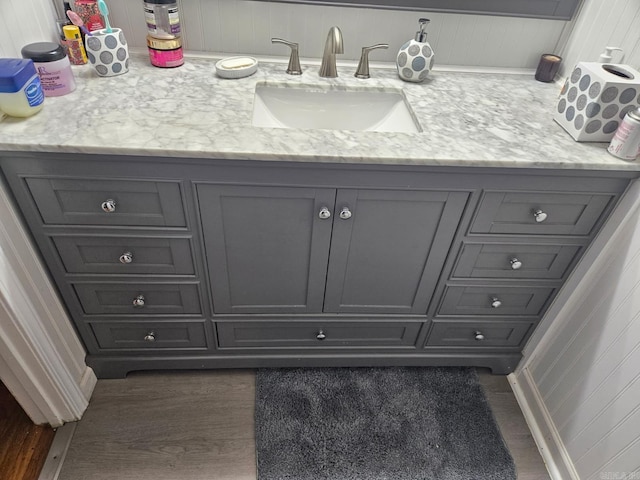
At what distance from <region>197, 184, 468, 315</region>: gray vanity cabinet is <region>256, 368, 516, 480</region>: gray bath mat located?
1.03 ft

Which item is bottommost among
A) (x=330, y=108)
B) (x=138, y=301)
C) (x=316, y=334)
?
(x=316, y=334)

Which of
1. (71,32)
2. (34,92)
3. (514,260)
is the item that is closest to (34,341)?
(34,92)

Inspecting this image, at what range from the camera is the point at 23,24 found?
3.81ft

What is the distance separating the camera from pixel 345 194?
3.74ft

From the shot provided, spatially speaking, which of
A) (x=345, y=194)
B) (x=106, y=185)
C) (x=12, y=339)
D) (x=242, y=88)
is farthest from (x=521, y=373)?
(x=12, y=339)

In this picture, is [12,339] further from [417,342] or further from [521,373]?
[521,373]

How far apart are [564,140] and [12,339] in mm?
1509

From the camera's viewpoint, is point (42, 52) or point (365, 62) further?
point (365, 62)

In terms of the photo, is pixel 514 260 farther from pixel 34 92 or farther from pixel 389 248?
pixel 34 92

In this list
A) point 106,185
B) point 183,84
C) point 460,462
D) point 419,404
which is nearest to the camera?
point 106,185

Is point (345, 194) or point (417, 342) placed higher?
point (345, 194)

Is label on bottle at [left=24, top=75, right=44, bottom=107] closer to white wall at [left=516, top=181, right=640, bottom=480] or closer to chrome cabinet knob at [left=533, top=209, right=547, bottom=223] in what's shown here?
chrome cabinet knob at [left=533, top=209, right=547, bottom=223]

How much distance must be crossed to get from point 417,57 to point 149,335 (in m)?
1.20

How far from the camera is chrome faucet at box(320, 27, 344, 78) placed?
4.25 feet
